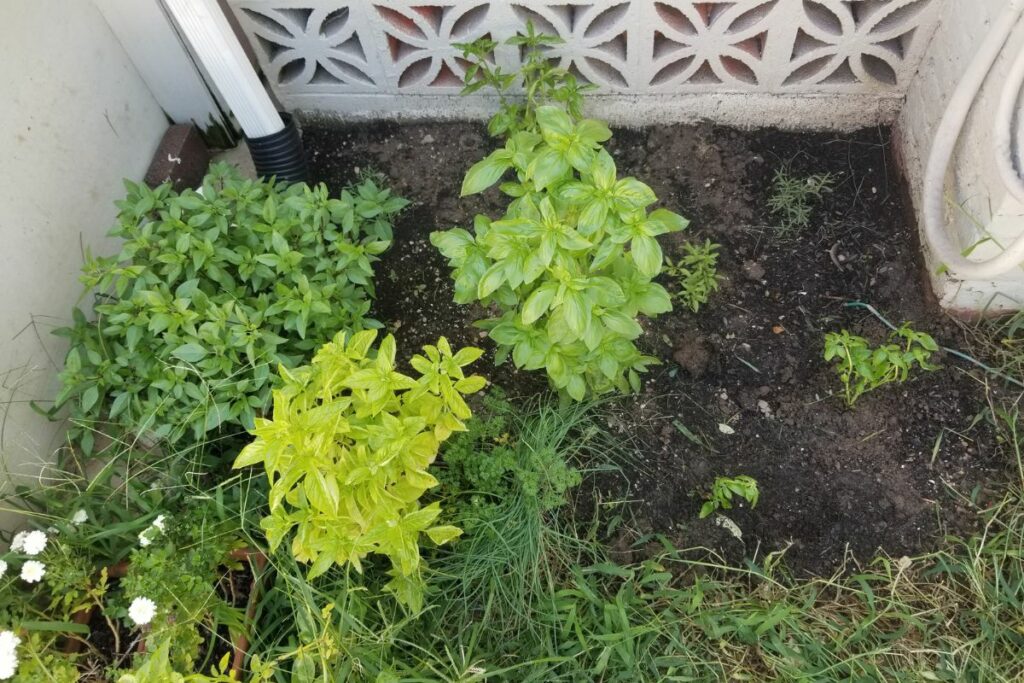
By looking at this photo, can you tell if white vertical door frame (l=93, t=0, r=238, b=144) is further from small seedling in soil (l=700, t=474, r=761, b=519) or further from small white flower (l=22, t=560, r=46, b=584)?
small seedling in soil (l=700, t=474, r=761, b=519)

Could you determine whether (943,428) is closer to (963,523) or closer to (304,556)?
(963,523)

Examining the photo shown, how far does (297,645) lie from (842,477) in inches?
67.5

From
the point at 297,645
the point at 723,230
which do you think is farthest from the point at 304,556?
the point at 723,230

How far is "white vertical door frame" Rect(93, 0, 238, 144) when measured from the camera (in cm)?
251

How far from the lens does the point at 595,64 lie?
275cm

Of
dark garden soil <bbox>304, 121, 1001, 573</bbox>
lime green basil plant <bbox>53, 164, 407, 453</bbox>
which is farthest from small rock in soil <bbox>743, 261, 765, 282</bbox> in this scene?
lime green basil plant <bbox>53, 164, 407, 453</bbox>

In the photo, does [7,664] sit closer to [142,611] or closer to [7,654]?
[7,654]

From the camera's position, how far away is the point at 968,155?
2.25 m

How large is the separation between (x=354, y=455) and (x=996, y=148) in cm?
190

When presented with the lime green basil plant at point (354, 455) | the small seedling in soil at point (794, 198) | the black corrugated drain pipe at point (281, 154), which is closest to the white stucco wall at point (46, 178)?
the black corrugated drain pipe at point (281, 154)

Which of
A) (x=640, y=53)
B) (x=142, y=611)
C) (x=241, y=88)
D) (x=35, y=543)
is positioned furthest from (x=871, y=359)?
(x=35, y=543)

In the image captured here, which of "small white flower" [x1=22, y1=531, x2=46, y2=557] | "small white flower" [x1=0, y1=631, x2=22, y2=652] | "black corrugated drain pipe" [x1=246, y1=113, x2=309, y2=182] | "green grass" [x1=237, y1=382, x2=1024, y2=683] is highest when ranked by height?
"black corrugated drain pipe" [x1=246, y1=113, x2=309, y2=182]

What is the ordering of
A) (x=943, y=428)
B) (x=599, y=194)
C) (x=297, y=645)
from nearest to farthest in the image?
(x=599, y=194)
(x=297, y=645)
(x=943, y=428)

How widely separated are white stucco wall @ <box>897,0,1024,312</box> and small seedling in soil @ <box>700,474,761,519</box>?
99cm
